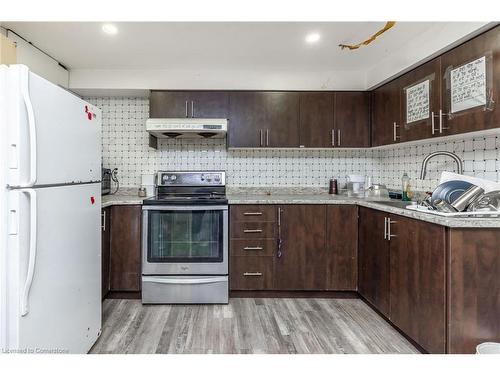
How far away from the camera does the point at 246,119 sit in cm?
298

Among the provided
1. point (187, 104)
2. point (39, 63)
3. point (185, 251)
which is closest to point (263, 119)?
point (187, 104)

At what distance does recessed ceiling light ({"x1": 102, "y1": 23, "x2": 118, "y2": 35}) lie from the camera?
2127 millimetres

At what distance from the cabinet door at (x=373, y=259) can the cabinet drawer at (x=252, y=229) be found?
790 mm

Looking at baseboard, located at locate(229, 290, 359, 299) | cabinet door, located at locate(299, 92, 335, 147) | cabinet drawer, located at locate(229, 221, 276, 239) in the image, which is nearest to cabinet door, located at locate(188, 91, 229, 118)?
cabinet door, located at locate(299, 92, 335, 147)

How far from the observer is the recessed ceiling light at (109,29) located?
83.7 inches

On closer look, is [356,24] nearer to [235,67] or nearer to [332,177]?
[235,67]

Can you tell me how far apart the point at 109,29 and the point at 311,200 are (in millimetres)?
2130

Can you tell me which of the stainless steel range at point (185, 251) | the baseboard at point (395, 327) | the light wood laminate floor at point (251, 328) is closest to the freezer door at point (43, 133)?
the stainless steel range at point (185, 251)

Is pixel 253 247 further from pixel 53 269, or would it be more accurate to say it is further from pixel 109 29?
pixel 109 29

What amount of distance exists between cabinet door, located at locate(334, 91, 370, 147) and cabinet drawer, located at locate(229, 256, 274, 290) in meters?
1.43

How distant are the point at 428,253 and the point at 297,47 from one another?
6.18 ft

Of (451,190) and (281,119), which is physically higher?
(281,119)

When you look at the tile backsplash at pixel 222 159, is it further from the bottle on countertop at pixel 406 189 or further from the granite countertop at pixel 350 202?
the bottle on countertop at pixel 406 189
